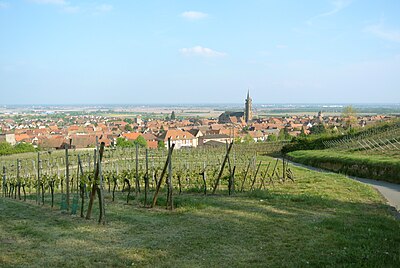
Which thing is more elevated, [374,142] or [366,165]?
[374,142]

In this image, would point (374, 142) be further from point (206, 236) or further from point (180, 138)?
point (180, 138)

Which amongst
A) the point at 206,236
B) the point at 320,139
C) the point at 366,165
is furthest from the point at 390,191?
the point at 320,139

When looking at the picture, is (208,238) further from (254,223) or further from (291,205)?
(291,205)

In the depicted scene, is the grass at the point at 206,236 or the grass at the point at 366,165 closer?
the grass at the point at 206,236

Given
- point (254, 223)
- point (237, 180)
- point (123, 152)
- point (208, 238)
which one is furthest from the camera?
point (123, 152)

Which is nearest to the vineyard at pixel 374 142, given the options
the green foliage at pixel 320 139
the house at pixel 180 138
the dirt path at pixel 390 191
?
the green foliage at pixel 320 139

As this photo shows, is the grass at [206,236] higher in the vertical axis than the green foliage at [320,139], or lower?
higher

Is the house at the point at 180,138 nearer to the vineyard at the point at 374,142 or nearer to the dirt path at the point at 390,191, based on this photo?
the vineyard at the point at 374,142

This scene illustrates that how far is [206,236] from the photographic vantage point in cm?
990

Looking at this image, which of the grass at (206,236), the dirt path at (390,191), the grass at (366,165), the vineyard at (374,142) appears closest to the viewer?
the grass at (206,236)

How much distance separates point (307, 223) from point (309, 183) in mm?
12371

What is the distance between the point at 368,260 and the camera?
26.7 ft

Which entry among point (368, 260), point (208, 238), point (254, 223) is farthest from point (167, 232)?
point (368, 260)

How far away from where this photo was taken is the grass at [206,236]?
8117 millimetres
